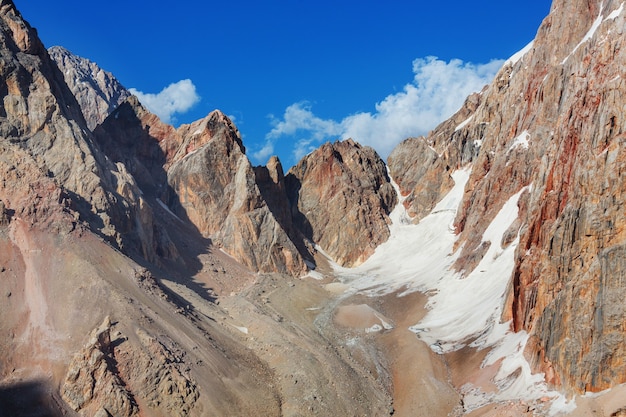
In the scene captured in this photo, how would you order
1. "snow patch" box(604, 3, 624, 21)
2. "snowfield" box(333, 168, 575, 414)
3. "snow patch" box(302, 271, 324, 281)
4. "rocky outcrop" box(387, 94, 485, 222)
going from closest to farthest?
1. "snowfield" box(333, 168, 575, 414)
2. "snow patch" box(604, 3, 624, 21)
3. "snow patch" box(302, 271, 324, 281)
4. "rocky outcrop" box(387, 94, 485, 222)

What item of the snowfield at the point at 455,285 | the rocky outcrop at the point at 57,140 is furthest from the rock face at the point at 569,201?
the rocky outcrop at the point at 57,140

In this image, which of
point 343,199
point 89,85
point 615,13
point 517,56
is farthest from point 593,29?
point 89,85

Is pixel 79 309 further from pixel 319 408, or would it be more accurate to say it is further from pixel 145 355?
pixel 319 408

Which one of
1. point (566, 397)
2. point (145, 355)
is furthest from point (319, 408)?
point (566, 397)

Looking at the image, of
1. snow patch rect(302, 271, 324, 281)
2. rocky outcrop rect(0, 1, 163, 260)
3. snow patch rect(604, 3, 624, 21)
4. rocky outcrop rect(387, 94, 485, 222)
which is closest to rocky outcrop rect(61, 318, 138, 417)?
rocky outcrop rect(0, 1, 163, 260)

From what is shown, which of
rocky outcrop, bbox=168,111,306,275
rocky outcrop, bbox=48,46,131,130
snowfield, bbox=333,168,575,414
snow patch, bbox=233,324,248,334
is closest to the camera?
snowfield, bbox=333,168,575,414

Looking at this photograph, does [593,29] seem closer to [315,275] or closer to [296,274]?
[315,275]

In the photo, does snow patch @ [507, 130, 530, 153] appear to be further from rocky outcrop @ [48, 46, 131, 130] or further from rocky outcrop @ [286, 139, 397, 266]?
rocky outcrop @ [48, 46, 131, 130]
